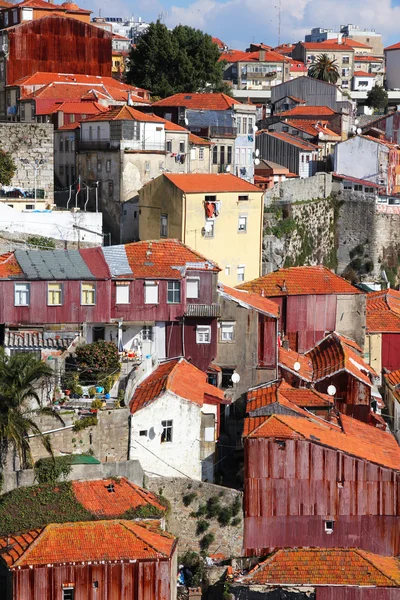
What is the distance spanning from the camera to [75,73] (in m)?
66.9

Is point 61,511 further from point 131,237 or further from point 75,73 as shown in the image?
point 75,73

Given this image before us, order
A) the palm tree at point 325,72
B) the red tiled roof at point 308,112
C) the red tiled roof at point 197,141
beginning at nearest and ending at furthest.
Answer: the red tiled roof at point 197,141, the red tiled roof at point 308,112, the palm tree at point 325,72

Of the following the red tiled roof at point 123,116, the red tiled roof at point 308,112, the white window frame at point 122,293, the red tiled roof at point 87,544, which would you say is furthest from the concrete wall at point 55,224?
the red tiled roof at point 308,112

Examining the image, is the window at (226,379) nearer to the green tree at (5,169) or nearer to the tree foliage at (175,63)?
the green tree at (5,169)

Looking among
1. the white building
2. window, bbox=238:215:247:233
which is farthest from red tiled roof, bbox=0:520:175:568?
window, bbox=238:215:247:233

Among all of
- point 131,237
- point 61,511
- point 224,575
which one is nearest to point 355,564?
point 224,575

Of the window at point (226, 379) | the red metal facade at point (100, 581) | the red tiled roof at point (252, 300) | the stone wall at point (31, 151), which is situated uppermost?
the stone wall at point (31, 151)

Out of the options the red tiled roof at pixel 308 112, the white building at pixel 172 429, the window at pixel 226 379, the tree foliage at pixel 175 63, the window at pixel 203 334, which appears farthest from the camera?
the red tiled roof at pixel 308 112

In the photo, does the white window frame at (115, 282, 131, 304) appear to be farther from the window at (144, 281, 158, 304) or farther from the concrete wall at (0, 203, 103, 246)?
the concrete wall at (0, 203, 103, 246)

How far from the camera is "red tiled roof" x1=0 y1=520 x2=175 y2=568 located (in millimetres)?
28406

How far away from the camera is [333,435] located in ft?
114

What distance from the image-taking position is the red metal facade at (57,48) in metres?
63.9

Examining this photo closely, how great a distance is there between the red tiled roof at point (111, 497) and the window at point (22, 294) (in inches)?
282

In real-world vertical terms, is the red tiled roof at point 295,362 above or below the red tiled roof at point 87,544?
above
